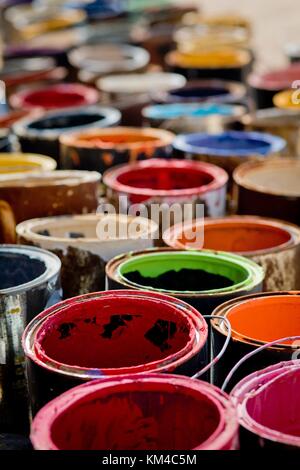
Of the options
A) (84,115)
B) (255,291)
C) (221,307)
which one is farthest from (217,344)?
(84,115)

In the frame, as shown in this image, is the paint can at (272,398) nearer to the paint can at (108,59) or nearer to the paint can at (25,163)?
the paint can at (25,163)

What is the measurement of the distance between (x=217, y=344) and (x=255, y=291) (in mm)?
333

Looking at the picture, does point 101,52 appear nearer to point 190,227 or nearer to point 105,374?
point 190,227

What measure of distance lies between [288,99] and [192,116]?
2.91 ft

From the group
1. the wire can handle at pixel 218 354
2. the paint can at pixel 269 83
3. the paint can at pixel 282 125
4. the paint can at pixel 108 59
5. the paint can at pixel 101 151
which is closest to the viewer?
the wire can handle at pixel 218 354

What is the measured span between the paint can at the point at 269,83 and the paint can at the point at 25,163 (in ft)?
7.07

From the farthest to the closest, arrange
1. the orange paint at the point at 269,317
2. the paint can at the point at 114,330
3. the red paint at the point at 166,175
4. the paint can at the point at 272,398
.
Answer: the red paint at the point at 166,175 < the orange paint at the point at 269,317 < the paint can at the point at 114,330 < the paint can at the point at 272,398

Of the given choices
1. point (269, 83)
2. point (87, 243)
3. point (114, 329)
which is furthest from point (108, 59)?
point (114, 329)

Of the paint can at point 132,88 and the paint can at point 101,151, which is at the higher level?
the paint can at point 101,151

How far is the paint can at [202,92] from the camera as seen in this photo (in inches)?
217

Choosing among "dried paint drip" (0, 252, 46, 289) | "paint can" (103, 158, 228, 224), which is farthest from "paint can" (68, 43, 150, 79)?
"dried paint drip" (0, 252, 46, 289)

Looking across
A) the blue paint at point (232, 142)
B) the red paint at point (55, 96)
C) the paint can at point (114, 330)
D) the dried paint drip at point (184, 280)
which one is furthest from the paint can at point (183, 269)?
the red paint at point (55, 96)

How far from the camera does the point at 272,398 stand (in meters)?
1.98

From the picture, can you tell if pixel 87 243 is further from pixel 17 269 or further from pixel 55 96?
pixel 55 96
